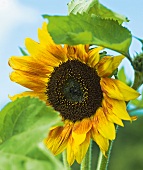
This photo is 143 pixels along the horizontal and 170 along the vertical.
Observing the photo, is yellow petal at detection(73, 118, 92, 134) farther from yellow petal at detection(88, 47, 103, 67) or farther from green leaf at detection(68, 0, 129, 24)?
green leaf at detection(68, 0, 129, 24)

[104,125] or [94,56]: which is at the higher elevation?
[94,56]

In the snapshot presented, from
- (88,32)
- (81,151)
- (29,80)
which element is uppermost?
(88,32)

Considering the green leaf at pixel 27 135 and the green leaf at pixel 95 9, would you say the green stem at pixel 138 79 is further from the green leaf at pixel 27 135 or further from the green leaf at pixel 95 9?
the green leaf at pixel 27 135

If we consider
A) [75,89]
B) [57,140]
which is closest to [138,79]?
[57,140]

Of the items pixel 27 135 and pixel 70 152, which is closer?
pixel 27 135

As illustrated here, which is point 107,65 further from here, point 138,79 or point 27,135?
point 27,135

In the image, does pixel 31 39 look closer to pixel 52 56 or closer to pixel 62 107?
pixel 52 56

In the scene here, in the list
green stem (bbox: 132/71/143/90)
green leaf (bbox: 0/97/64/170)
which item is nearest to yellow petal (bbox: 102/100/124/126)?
green stem (bbox: 132/71/143/90)
